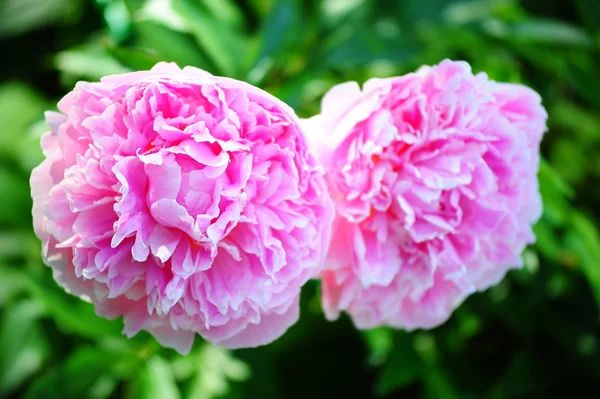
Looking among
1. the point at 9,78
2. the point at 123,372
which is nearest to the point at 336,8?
the point at 123,372

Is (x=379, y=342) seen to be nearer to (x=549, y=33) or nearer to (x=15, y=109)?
(x=549, y=33)

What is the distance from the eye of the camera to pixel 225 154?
63cm

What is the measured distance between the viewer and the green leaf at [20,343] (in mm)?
1134

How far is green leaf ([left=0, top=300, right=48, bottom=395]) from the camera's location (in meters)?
1.13

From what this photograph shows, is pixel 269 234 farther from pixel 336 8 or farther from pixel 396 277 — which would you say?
pixel 336 8

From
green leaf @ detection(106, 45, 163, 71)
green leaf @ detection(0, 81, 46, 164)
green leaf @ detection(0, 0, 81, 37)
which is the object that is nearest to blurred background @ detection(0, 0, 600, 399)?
green leaf @ detection(106, 45, 163, 71)

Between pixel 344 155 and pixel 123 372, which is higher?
pixel 344 155

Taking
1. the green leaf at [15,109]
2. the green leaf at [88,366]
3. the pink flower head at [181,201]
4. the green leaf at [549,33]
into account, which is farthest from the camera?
the green leaf at [15,109]

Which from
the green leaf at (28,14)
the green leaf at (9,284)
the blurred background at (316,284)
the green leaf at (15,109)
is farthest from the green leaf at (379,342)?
the green leaf at (28,14)

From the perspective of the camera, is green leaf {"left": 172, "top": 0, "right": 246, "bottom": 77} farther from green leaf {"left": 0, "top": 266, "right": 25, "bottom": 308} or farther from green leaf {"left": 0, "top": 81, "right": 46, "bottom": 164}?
green leaf {"left": 0, "top": 81, "right": 46, "bottom": 164}

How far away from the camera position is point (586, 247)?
96 cm

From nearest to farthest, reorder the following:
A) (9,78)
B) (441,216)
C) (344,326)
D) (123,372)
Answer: (441,216), (123,372), (344,326), (9,78)

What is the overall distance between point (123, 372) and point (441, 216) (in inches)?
21.2

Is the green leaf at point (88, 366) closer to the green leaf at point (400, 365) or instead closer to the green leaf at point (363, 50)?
the green leaf at point (400, 365)
